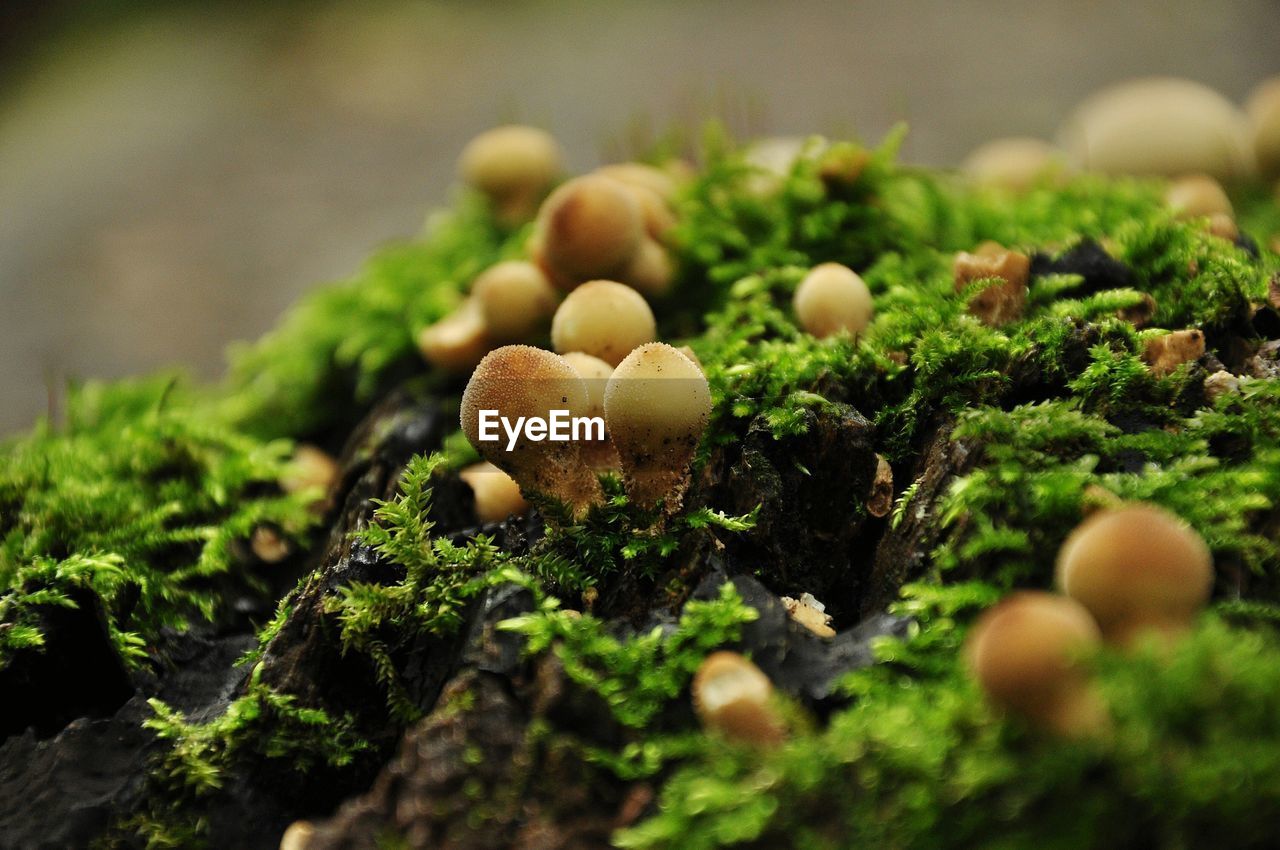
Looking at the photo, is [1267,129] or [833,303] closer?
[833,303]

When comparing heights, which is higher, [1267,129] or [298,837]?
[1267,129]

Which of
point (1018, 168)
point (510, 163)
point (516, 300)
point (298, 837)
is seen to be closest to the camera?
point (298, 837)

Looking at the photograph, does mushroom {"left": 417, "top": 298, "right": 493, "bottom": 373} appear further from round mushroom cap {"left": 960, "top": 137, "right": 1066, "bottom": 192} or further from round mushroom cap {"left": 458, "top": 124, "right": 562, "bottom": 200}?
round mushroom cap {"left": 960, "top": 137, "right": 1066, "bottom": 192}

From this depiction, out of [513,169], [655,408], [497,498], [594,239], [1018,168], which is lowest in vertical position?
[497,498]

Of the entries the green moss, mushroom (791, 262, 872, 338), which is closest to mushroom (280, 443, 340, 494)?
the green moss

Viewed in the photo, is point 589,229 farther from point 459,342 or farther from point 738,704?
point 738,704

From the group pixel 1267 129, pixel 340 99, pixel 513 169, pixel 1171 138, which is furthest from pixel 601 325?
pixel 340 99
